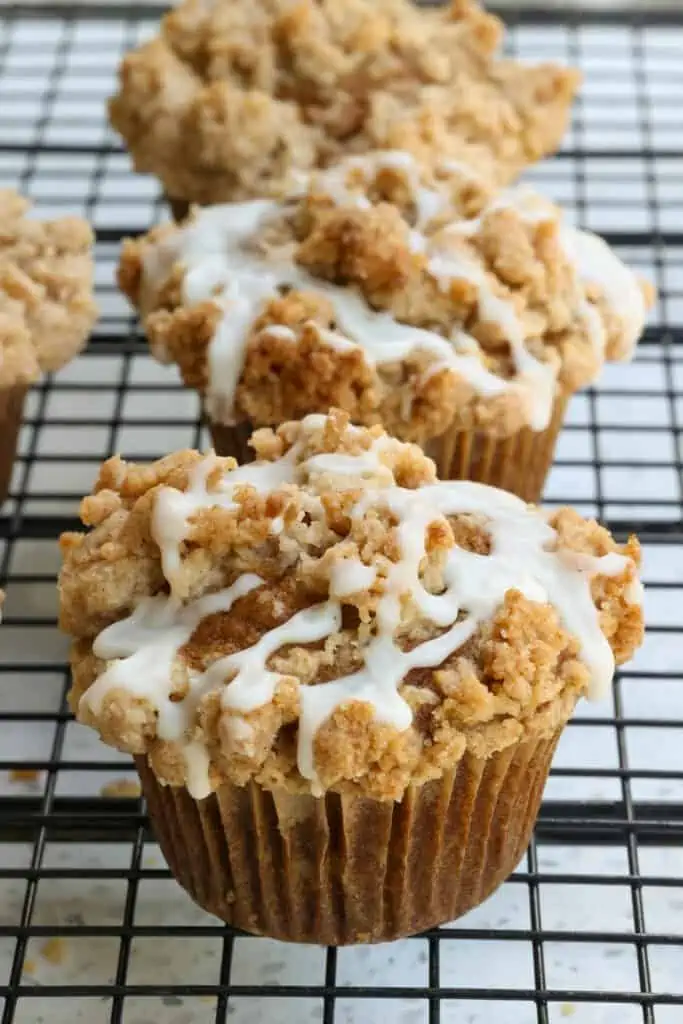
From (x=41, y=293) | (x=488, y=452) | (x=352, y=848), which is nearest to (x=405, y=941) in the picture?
(x=352, y=848)

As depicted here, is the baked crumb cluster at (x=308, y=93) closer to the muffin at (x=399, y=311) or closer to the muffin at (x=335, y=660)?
the muffin at (x=399, y=311)

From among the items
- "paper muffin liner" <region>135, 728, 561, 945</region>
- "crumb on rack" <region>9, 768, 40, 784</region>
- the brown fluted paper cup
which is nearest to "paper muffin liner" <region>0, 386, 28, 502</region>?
"crumb on rack" <region>9, 768, 40, 784</region>

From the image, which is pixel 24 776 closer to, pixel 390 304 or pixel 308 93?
pixel 390 304

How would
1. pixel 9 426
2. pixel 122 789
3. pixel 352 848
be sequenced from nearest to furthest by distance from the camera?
pixel 352 848, pixel 122 789, pixel 9 426

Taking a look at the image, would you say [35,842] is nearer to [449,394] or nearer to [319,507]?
[319,507]

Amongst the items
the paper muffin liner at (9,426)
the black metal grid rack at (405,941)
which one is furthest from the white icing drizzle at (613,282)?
the paper muffin liner at (9,426)

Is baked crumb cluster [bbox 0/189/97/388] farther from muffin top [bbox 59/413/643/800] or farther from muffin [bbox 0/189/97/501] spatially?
muffin top [bbox 59/413/643/800]

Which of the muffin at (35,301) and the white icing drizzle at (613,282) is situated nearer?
the muffin at (35,301)
